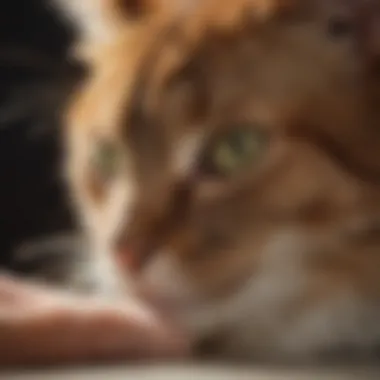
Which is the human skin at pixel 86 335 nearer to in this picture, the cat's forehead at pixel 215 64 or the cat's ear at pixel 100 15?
the cat's forehead at pixel 215 64

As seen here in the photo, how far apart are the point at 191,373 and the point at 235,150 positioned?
11.5 inches

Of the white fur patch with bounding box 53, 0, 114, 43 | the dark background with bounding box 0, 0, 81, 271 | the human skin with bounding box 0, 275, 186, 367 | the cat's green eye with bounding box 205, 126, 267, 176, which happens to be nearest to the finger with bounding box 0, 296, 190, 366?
Result: the human skin with bounding box 0, 275, 186, 367

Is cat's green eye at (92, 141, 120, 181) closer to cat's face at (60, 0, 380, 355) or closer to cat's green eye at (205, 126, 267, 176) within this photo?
cat's face at (60, 0, 380, 355)

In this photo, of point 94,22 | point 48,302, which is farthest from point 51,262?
point 94,22

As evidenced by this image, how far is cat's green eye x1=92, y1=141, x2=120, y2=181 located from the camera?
1132 millimetres

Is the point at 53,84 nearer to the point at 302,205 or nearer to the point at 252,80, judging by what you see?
the point at 252,80

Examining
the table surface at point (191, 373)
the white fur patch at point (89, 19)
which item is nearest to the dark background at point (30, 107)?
the white fur patch at point (89, 19)

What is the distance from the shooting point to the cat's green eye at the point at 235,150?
3.58 feet

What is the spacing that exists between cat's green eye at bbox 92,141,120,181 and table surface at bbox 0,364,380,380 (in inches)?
10.1

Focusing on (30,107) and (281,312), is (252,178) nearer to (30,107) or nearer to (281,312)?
(281,312)

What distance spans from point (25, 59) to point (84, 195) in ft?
0.67

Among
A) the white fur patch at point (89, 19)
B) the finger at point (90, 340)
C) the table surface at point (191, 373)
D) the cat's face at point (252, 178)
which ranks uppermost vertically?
→ the white fur patch at point (89, 19)

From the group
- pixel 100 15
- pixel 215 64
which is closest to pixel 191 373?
pixel 215 64

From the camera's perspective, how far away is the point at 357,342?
41.9 inches
